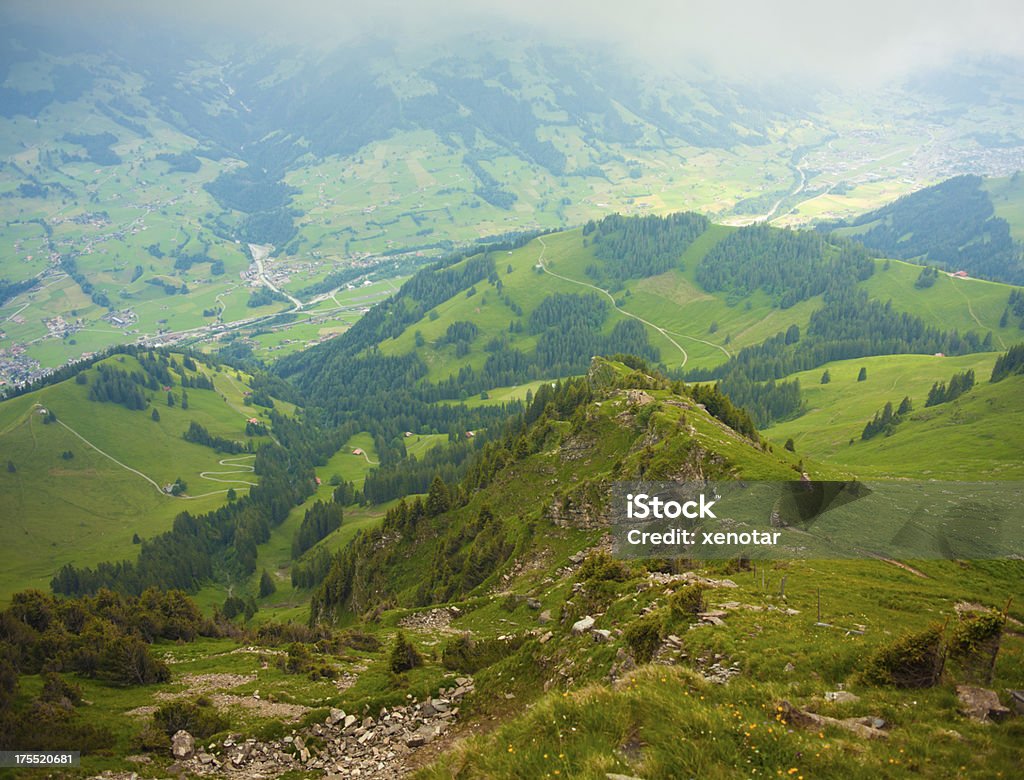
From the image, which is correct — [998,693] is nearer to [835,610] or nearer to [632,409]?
[835,610]

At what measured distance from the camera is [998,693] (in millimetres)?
20469

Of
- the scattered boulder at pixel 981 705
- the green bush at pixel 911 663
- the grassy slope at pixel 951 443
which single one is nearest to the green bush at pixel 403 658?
the green bush at pixel 911 663

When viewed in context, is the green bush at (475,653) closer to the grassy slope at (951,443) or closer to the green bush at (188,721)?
the green bush at (188,721)

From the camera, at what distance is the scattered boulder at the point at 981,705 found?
19266 mm

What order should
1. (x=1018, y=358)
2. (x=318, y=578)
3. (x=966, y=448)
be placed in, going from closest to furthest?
1. (x=966, y=448)
2. (x=318, y=578)
3. (x=1018, y=358)

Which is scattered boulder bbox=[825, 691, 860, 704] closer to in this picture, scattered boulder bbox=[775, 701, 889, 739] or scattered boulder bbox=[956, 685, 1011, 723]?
scattered boulder bbox=[775, 701, 889, 739]

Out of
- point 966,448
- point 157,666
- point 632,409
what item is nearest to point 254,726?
point 157,666

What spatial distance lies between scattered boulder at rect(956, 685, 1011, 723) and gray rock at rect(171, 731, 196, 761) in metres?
37.7

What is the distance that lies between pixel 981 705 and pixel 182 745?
38.6m

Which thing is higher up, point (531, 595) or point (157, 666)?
Result: point (157, 666)

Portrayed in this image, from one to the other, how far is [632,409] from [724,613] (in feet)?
223

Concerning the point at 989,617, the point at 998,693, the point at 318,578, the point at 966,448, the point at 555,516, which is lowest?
the point at 318,578

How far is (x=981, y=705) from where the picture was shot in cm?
1984

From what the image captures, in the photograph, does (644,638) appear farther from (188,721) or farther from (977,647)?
(188,721)
